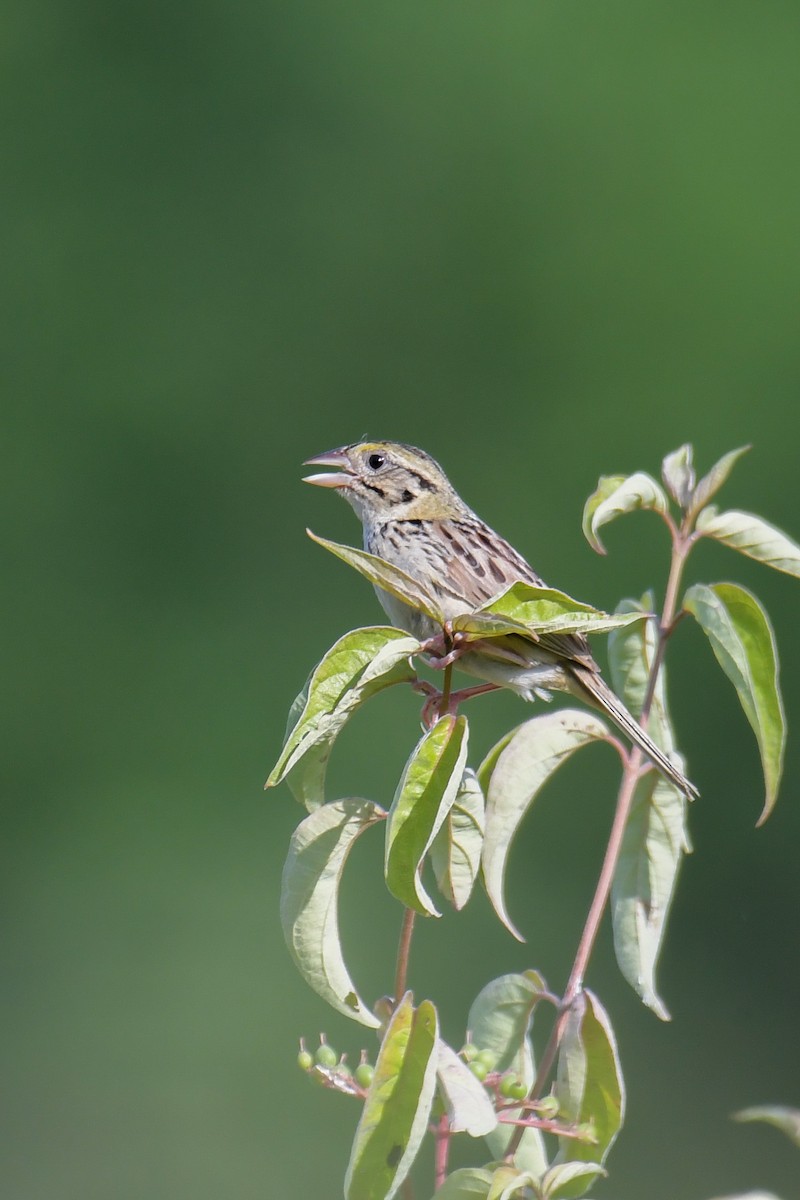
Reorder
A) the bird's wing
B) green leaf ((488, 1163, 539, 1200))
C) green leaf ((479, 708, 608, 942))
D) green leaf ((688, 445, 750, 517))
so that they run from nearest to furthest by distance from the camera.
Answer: green leaf ((488, 1163, 539, 1200)) < green leaf ((479, 708, 608, 942)) < green leaf ((688, 445, 750, 517)) < the bird's wing

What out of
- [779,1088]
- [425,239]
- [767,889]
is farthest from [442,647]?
[425,239]

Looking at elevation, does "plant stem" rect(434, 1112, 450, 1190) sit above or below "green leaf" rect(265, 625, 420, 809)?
below

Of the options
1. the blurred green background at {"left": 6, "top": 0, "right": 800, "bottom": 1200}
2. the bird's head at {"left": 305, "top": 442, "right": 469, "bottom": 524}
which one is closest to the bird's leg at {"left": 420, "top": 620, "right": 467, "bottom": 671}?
the bird's head at {"left": 305, "top": 442, "right": 469, "bottom": 524}

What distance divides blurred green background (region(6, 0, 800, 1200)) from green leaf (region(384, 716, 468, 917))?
21.1 ft

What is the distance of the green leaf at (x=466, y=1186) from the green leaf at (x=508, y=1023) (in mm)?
280

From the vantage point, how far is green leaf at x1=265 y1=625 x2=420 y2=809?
1.69 meters

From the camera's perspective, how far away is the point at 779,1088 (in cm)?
728

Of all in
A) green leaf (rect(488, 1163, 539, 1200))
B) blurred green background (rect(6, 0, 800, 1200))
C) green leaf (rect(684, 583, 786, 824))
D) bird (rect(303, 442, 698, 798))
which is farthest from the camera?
blurred green background (rect(6, 0, 800, 1200))

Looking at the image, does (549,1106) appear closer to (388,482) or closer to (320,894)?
(320,894)

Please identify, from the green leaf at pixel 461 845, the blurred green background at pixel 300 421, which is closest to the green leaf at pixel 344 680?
the green leaf at pixel 461 845

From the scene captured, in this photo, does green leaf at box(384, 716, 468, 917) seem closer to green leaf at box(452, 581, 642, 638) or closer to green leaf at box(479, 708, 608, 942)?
green leaf at box(452, 581, 642, 638)

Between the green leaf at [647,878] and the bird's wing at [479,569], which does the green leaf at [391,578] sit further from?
the bird's wing at [479,569]

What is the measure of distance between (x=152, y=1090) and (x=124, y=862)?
1800 millimetres

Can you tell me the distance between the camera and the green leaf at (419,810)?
1.66 meters
